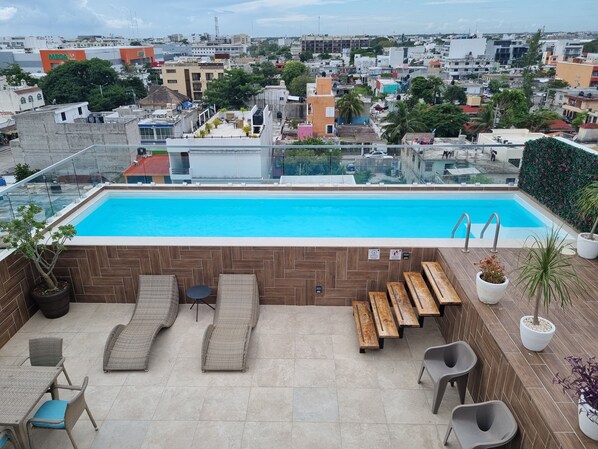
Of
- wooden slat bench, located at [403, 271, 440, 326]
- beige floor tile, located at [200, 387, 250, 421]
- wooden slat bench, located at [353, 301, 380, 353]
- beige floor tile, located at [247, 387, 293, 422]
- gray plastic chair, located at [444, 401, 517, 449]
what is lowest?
beige floor tile, located at [247, 387, 293, 422]

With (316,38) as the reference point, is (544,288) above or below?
below

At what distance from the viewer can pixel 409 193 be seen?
803cm

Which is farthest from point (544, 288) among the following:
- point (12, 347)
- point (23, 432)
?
point (12, 347)

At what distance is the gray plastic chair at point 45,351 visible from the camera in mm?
3959

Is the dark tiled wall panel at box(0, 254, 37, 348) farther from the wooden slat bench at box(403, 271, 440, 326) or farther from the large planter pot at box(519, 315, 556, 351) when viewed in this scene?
the large planter pot at box(519, 315, 556, 351)

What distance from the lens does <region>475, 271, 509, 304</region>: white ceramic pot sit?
4180 millimetres

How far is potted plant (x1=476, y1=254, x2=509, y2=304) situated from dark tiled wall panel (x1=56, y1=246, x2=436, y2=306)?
4.19ft

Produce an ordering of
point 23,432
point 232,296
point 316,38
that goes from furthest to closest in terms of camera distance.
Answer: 1. point 316,38
2. point 232,296
3. point 23,432

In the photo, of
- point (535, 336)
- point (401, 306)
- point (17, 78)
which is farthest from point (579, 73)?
point (17, 78)

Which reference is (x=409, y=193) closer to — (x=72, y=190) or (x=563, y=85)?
(x=72, y=190)

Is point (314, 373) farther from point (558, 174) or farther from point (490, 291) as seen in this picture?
point (558, 174)

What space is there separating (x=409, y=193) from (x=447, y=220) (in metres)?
0.89

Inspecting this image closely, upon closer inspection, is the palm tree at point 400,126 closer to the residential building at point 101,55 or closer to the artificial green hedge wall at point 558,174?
the artificial green hedge wall at point 558,174

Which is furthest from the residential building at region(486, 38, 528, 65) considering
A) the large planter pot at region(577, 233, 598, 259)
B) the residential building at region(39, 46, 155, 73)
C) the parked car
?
the large planter pot at region(577, 233, 598, 259)
